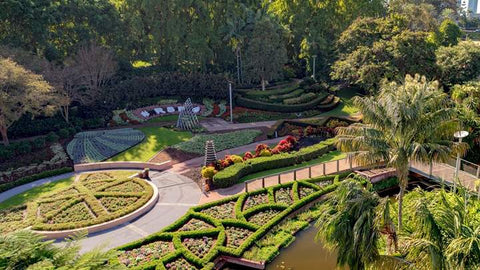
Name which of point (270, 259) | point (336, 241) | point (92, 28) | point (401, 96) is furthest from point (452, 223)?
point (92, 28)

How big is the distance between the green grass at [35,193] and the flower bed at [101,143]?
3.47m

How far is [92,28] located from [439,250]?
48935 millimetres

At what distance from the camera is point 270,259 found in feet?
66.4

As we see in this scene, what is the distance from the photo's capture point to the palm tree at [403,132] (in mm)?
17797

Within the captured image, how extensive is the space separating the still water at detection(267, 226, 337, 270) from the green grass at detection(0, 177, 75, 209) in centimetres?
1791

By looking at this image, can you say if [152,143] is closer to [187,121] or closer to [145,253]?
[187,121]

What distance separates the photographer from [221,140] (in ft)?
124

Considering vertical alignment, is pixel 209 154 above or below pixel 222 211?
above

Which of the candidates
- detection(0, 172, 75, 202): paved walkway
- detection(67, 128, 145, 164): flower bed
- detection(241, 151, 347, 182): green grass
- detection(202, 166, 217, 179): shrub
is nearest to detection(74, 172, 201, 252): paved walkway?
detection(202, 166, 217, 179): shrub

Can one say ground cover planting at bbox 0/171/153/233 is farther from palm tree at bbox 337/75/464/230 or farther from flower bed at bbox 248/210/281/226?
palm tree at bbox 337/75/464/230

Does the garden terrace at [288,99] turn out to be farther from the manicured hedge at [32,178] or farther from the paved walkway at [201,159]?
the manicured hedge at [32,178]

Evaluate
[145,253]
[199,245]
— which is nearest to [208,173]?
[199,245]

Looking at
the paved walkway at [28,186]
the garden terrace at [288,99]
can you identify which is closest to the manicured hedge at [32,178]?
the paved walkway at [28,186]

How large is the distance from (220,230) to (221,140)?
1650 cm
